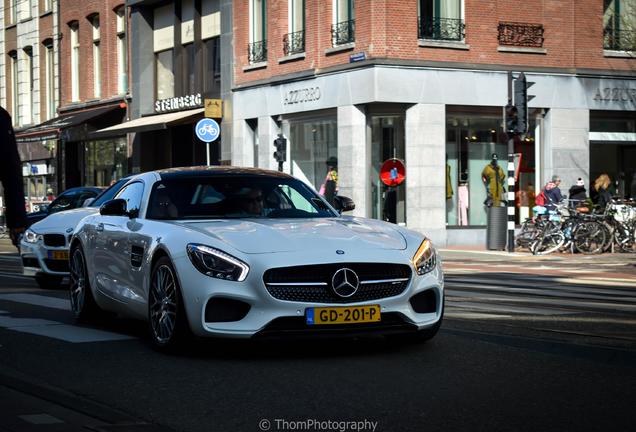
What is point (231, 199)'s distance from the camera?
358 inches

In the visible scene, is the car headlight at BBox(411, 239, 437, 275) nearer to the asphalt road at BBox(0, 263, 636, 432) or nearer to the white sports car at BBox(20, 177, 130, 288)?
the asphalt road at BBox(0, 263, 636, 432)

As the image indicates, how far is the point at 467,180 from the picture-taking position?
31.2 metres

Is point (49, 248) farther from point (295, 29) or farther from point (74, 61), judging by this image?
point (74, 61)

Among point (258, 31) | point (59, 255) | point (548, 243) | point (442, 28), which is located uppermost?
point (258, 31)

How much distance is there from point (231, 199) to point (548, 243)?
17767 millimetres

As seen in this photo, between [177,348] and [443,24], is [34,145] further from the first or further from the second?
[177,348]

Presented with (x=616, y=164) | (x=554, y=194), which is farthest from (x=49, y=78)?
(x=554, y=194)

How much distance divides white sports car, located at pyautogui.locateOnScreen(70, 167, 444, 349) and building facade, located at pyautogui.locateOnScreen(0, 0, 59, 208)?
136 feet

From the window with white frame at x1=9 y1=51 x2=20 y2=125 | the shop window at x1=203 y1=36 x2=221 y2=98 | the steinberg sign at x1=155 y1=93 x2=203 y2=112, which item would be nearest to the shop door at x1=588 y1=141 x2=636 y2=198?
the shop window at x1=203 y1=36 x2=221 y2=98

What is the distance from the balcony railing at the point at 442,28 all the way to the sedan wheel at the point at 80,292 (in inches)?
839

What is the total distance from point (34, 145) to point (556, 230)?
102 feet

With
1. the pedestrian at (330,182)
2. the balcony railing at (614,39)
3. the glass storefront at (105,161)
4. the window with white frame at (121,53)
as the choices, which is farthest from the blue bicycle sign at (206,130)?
the window with white frame at (121,53)

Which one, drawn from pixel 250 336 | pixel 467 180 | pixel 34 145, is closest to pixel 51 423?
pixel 250 336

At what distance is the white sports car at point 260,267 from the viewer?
300 inches
